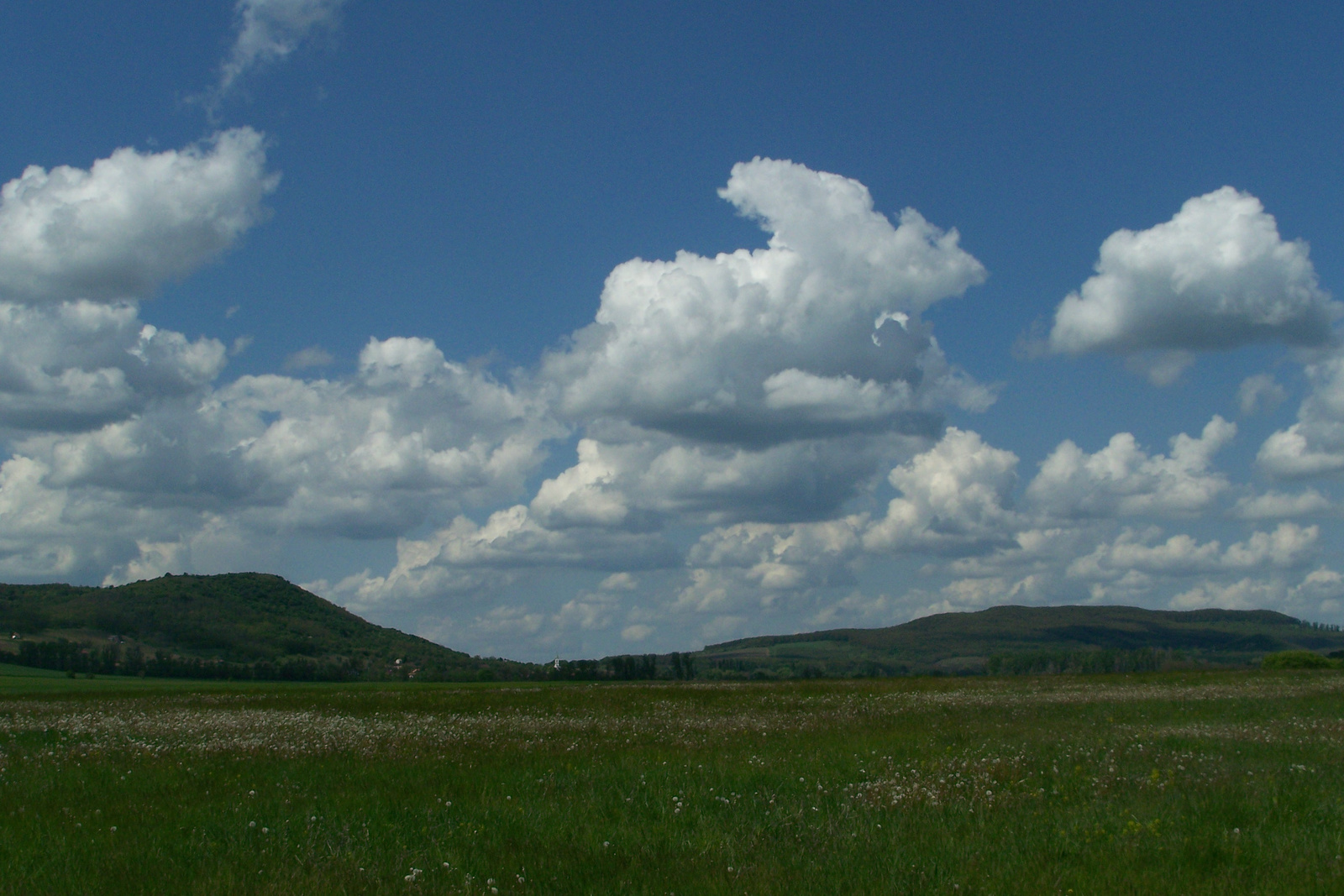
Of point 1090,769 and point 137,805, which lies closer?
point 137,805

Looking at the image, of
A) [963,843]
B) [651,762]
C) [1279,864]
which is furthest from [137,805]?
[1279,864]

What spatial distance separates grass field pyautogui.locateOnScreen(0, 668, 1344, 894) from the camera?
790 cm

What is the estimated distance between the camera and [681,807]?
35.4 feet

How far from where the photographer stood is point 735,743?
57.5ft

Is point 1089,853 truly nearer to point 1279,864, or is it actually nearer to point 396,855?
point 1279,864

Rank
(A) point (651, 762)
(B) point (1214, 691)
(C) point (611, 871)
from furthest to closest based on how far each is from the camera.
A: (B) point (1214, 691) < (A) point (651, 762) < (C) point (611, 871)

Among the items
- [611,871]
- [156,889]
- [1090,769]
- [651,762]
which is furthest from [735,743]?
[156,889]

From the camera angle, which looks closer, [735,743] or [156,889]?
[156,889]

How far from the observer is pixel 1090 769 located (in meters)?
13.0

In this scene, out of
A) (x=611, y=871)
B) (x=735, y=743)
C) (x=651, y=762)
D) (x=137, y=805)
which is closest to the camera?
(x=611, y=871)

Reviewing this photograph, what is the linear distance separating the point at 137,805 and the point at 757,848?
7827 millimetres

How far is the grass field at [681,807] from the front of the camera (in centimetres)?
790

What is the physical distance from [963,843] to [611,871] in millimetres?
3388

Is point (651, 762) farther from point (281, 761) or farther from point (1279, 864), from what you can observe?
point (1279, 864)
